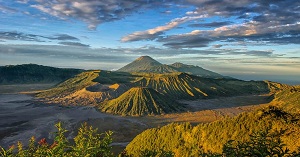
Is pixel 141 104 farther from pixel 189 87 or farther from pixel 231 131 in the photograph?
pixel 231 131

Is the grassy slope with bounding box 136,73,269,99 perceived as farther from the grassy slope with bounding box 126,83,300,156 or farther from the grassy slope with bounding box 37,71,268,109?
the grassy slope with bounding box 126,83,300,156

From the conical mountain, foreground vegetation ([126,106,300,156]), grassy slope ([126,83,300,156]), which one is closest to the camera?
foreground vegetation ([126,106,300,156])

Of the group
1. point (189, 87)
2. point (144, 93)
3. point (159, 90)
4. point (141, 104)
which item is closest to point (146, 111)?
point (141, 104)

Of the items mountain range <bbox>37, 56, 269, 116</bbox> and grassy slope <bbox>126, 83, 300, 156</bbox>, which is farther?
mountain range <bbox>37, 56, 269, 116</bbox>

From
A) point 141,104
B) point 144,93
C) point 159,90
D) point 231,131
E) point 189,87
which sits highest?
point 231,131

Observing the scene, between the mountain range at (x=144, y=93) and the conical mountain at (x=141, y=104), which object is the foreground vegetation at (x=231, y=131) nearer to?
the conical mountain at (x=141, y=104)

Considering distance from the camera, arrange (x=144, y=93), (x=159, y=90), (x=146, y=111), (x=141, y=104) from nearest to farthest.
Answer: (x=146, y=111) < (x=141, y=104) < (x=144, y=93) < (x=159, y=90)

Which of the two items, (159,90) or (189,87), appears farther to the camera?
(189,87)

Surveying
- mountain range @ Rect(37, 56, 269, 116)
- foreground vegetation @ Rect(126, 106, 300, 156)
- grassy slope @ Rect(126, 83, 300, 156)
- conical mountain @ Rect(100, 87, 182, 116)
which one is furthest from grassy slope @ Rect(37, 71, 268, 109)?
foreground vegetation @ Rect(126, 106, 300, 156)

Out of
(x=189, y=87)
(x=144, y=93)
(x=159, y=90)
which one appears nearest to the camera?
(x=144, y=93)

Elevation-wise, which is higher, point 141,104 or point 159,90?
point 159,90

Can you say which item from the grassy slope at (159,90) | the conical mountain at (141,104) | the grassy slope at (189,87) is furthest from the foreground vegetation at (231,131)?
the grassy slope at (189,87)
